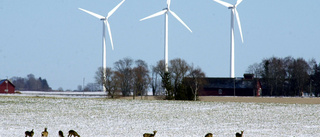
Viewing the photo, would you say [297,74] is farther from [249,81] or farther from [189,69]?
[189,69]

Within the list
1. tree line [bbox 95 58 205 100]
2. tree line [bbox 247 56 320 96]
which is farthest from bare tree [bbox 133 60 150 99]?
tree line [bbox 247 56 320 96]

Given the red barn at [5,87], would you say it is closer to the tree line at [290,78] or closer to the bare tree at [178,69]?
the bare tree at [178,69]

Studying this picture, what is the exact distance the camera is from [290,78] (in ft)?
390

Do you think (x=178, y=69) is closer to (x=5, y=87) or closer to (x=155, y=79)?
(x=155, y=79)

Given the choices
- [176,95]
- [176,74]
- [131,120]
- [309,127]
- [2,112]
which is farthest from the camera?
[176,74]

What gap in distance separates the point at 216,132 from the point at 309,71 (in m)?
102

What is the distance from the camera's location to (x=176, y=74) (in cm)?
9531

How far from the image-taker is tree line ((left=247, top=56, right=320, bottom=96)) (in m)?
118

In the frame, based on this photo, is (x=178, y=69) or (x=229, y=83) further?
(x=229, y=83)

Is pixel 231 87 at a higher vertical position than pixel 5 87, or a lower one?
higher

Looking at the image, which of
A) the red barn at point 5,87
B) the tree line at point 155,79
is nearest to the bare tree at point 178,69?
the tree line at point 155,79

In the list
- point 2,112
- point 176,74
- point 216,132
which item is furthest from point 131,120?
point 176,74

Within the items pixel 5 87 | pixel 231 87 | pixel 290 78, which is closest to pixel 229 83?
pixel 231 87

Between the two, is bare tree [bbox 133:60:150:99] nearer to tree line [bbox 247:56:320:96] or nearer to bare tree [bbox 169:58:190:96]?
bare tree [bbox 169:58:190:96]
